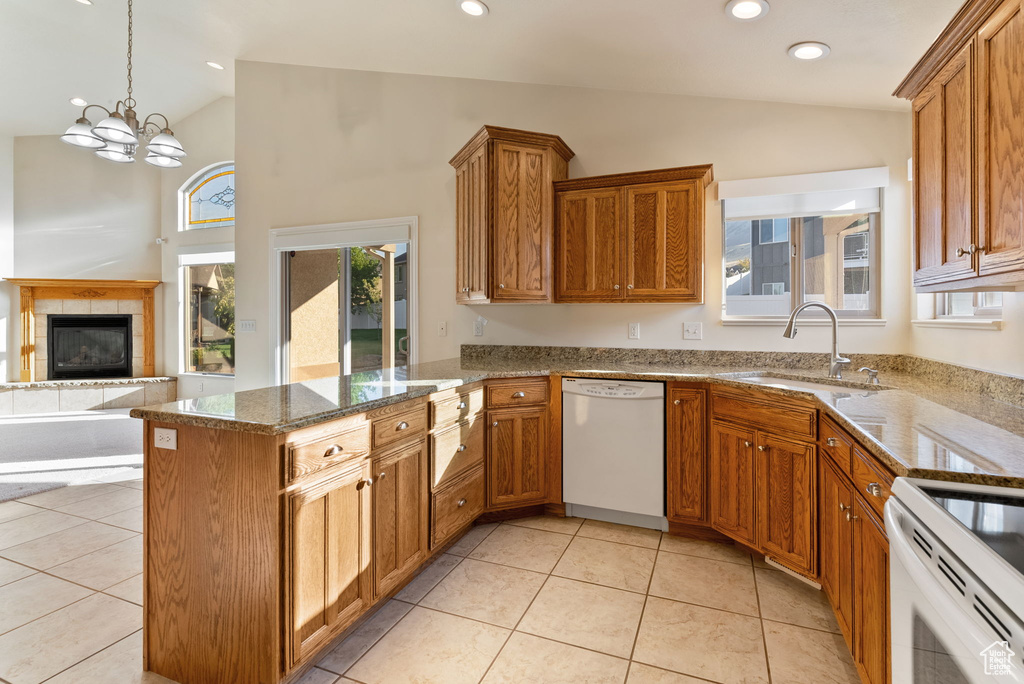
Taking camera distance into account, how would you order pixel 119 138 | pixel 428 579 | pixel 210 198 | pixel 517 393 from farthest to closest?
pixel 210 198
pixel 119 138
pixel 517 393
pixel 428 579

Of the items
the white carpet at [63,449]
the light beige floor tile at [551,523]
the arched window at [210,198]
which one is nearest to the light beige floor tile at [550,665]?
the light beige floor tile at [551,523]

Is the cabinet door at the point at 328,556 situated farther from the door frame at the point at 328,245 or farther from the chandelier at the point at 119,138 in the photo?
the chandelier at the point at 119,138

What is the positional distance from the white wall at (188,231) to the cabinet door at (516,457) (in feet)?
14.3

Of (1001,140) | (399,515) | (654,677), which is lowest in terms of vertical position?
(654,677)

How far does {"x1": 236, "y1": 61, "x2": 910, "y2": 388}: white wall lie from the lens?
300cm

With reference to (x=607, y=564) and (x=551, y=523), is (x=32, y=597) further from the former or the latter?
(x=607, y=564)

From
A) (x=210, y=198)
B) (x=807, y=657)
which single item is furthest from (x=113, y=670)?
(x=210, y=198)

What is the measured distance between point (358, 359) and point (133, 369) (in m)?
4.15

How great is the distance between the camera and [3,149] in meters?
6.25

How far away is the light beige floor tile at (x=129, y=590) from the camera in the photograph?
2229mm

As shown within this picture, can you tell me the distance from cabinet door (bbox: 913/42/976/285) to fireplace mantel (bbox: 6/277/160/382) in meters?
7.46

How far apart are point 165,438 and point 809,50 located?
3.18m

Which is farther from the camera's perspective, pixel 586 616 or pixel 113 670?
pixel 586 616

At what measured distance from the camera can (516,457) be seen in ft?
9.94
